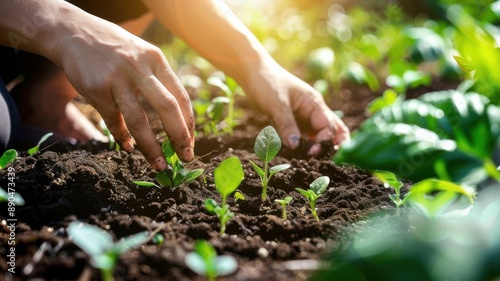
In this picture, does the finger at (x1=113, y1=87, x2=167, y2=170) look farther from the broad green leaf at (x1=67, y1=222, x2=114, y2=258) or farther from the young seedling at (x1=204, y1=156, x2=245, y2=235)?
the broad green leaf at (x1=67, y1=222, x2=114, y2=258)

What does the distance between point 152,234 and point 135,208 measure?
0.79ft

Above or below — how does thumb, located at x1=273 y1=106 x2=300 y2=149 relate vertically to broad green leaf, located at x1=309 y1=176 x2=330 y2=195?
above

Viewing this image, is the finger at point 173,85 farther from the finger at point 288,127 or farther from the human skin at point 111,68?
the finger at point 288,127

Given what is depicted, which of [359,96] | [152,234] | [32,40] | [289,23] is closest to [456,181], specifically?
[152,234]

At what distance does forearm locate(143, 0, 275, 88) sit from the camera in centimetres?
196

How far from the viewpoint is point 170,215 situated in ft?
4.33

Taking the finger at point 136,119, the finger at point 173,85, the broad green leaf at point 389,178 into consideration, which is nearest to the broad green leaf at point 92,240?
the finger at point 136,119

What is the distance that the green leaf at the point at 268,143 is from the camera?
148 cm

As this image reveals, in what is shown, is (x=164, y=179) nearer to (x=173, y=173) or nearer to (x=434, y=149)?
(x=173, y=173)

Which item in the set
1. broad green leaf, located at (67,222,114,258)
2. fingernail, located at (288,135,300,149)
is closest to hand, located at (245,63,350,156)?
fingernail, located at (288,135,300,149)

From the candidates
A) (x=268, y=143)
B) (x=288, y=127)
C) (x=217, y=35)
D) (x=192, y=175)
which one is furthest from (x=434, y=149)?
(x=217, y=35)

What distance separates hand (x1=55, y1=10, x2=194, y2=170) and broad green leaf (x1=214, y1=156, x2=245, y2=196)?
7.8 inches

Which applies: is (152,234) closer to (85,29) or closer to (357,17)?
(85,29)

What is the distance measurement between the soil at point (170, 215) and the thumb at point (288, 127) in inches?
2.6
